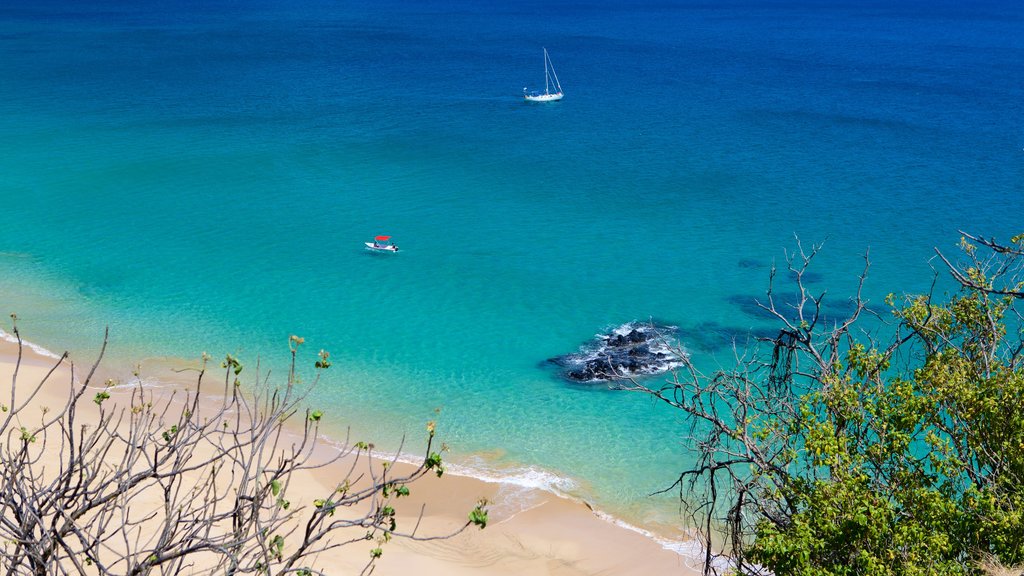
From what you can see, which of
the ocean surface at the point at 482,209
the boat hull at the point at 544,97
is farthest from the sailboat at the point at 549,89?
the ocean surface at the point at 482,209

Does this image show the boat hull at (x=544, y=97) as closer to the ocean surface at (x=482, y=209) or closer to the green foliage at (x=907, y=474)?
the ocean surface at (x=482, y=209)

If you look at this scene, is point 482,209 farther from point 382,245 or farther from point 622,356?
point 622,356

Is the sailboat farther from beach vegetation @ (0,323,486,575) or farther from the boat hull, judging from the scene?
beach vegetation @ (0,323,486,575)

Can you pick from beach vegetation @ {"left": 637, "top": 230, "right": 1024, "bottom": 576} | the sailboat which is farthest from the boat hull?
beach vegetation @ {"left": 637, "top": 230, "right": 1024, "bottom": 576}

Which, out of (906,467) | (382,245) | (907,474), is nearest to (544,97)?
(382,245)

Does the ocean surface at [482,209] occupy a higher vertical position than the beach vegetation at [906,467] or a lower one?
lower
